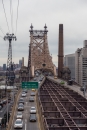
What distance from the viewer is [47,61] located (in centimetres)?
11688

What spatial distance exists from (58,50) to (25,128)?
84904mm

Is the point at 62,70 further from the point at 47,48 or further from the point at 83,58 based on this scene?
the point at 83,58

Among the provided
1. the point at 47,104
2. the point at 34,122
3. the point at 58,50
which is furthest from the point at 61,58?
the point at 34,122

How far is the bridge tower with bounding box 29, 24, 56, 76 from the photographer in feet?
379

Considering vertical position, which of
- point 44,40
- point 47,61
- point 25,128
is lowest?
point 25,128

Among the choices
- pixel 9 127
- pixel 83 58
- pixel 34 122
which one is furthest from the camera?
pixel 83 58

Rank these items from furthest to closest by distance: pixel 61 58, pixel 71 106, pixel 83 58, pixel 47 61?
pixel 83 58 → pixel 47 61 → pixel 61 58 → pixel 71 106

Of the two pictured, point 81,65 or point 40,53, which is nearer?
point 40,53

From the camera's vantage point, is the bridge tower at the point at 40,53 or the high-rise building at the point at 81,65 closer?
the bridge tower at the point at 40,53

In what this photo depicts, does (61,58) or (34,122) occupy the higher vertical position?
(61,58)

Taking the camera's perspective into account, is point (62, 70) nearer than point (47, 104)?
No

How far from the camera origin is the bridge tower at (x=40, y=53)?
115438mm

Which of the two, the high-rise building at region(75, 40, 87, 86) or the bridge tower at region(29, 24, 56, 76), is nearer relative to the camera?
the bridge tower at region(29, 24, 56, 76)

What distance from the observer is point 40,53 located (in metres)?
120
